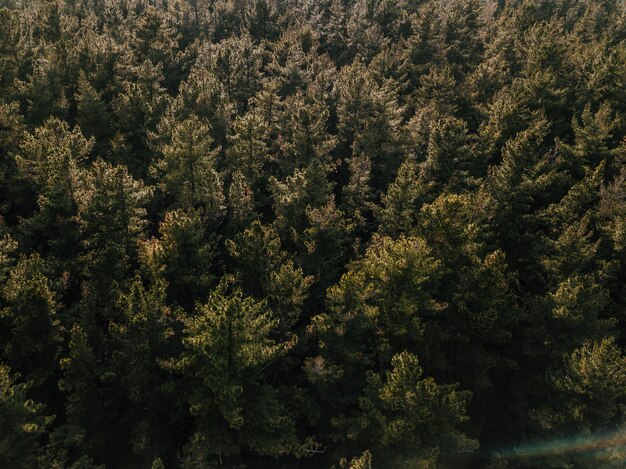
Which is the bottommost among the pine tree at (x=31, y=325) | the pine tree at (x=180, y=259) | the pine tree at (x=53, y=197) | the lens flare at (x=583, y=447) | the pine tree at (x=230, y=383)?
the lens flare at (x=583, y=447)

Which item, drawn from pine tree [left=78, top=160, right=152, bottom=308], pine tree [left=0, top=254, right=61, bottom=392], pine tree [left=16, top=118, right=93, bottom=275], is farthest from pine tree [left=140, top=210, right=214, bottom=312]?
pine tree [left=0, top=254, right=61, bottom=392]

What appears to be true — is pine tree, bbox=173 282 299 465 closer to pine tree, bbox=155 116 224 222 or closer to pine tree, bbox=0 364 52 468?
pine tree, bbox=0 364 52 468

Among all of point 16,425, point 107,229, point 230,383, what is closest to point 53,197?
point 107,229

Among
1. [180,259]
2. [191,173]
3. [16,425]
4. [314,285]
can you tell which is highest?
[191,173]

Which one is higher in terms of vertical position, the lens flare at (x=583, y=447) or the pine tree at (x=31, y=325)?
the pine tree at (x=31, y=325)

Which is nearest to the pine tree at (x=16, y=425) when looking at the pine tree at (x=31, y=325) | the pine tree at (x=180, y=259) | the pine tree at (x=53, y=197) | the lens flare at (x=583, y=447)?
the pine tree at (x=31, y=325)

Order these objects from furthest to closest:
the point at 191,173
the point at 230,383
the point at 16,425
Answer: the point at 191,173 → the point at 230,383 → the point at 16,425

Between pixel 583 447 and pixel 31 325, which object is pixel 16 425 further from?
pixel 583 447

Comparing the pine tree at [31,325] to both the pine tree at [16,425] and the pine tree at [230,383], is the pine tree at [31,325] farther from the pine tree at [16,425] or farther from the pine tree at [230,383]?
the pine tree at [230,383]

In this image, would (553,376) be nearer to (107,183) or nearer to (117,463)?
(117,463)
